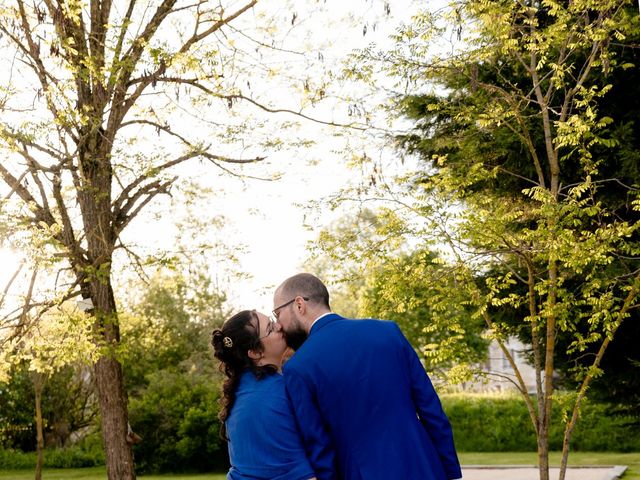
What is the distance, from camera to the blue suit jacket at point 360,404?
3664 mm

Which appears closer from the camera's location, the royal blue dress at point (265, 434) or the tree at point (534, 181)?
the royal blue dress at point (265, 434)

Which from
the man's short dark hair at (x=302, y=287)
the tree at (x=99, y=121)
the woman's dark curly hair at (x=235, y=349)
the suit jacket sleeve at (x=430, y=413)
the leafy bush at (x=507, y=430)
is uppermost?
the tree at (x=99, y=121)

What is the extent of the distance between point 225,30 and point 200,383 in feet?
43.6

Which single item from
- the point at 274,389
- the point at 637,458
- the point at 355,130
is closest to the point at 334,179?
the point at 355,130

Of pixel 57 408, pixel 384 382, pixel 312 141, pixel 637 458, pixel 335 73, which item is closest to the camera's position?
pixel 384 382

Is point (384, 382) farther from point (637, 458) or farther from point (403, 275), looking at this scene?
point (637, 458)

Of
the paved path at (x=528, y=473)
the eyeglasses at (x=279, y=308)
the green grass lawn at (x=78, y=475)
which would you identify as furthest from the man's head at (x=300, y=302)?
the green grass lawn at (x=78, y=475)

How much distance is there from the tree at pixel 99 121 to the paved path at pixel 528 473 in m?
7.80

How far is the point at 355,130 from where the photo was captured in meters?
13.3

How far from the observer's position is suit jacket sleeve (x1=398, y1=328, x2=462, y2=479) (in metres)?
3.79

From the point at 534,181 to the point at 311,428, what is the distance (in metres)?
7.65

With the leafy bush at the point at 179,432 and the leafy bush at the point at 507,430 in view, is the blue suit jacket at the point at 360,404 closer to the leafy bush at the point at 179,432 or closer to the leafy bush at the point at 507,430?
the leafy bush at the point at 179,432

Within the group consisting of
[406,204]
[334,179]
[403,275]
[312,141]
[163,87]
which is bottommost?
[403,275]

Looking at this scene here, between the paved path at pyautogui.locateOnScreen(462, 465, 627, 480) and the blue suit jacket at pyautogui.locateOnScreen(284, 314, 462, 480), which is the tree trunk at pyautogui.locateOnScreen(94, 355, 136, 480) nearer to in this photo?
the paved path at pyautogui.locateOnScreen(462, 465, 627, 480)
